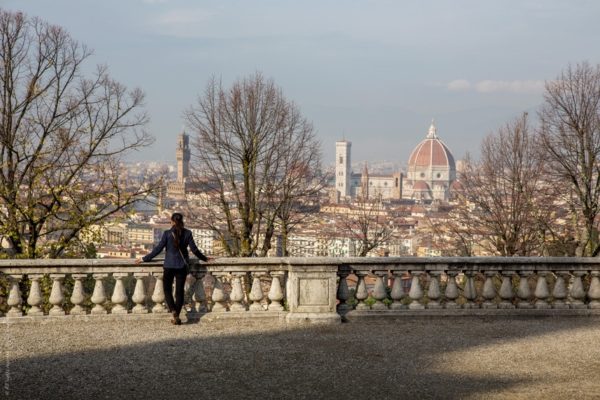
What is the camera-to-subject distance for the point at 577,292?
917cm

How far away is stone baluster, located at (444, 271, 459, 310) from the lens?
29.6ft

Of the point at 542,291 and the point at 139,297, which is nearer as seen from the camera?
the point at 139,297

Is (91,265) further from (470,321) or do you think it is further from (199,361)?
(470,321)

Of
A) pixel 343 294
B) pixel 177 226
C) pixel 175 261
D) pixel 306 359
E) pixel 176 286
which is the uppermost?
pixel 177 226

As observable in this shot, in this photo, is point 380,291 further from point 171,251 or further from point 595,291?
point 595,291

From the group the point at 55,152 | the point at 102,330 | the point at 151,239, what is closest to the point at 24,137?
the point at 55,152

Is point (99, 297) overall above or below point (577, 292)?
below

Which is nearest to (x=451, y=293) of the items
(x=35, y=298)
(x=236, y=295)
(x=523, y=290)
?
(x=523, y=290)

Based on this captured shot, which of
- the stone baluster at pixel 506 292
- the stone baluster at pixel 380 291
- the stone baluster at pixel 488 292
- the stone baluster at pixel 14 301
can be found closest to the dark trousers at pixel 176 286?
the stone baluster at pixel 14 301

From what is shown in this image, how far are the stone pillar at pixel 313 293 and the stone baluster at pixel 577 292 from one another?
9.61 feet

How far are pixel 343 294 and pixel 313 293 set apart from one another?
46 centimetres

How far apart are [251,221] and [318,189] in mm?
6097

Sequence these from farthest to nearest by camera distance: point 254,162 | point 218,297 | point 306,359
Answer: point 254,162 → point 218,297 → point 306,359

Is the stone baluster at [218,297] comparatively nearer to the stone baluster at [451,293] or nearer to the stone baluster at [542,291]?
the stone baluster at [451,293]
